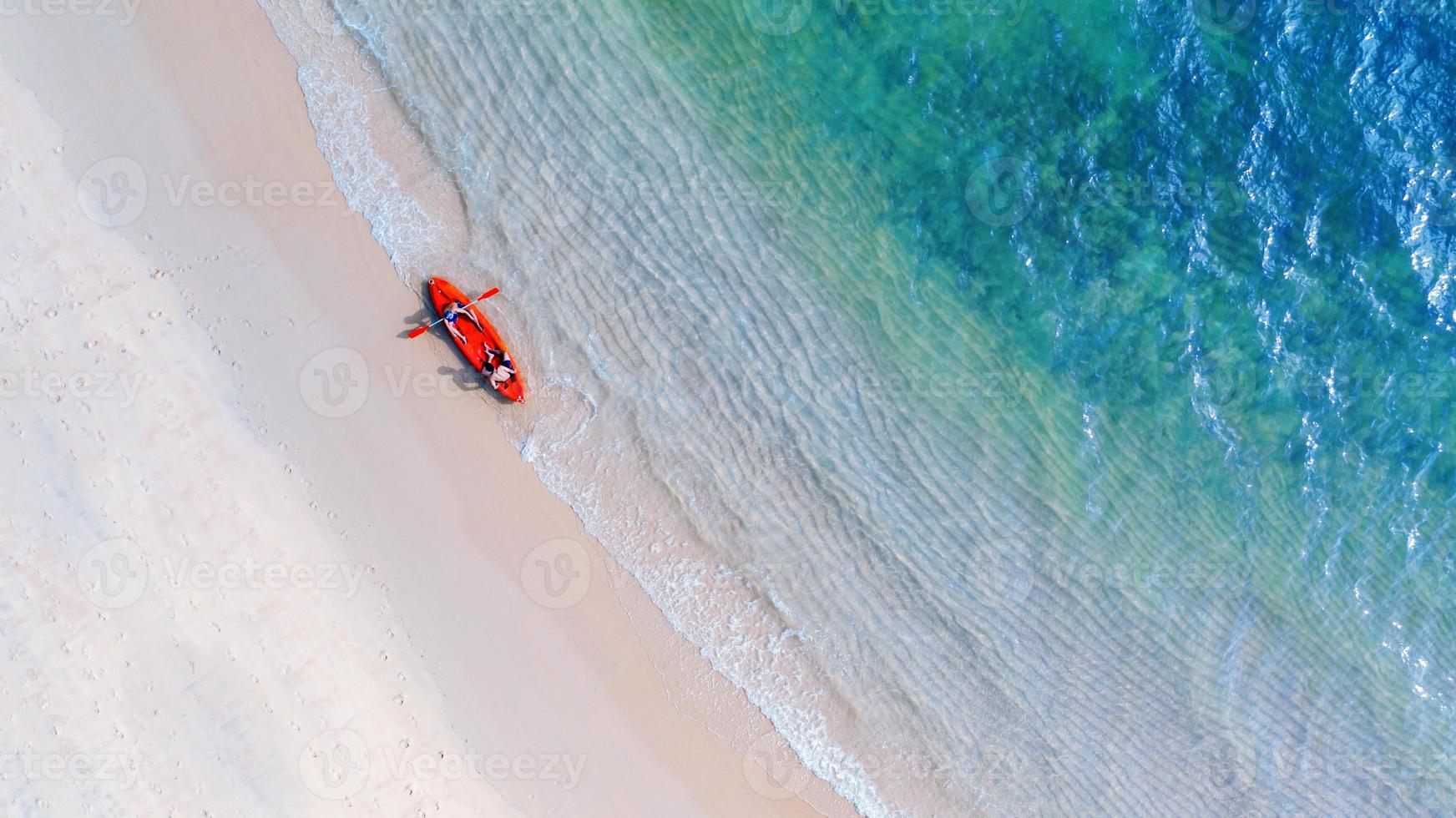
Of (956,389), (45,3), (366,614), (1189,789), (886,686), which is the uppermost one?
(45,3)

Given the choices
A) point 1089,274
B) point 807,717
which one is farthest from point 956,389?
point 807,717

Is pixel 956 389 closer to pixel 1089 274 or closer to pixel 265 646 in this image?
pixel 1089 274

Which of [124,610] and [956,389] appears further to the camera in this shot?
[956,389]

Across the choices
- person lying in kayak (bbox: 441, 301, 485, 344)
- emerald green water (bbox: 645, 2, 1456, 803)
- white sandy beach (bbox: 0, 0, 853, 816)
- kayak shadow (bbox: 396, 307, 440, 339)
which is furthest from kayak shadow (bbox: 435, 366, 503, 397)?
emerald green water (bbox: 645, 2, 1456, 803)

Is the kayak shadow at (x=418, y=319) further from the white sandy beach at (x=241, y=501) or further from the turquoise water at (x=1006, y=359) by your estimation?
the turquoise water at (x=1006, y=359)

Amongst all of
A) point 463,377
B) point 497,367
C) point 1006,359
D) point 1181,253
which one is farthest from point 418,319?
point 1181,253

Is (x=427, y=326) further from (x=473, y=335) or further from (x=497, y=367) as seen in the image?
(x=497, y=367)

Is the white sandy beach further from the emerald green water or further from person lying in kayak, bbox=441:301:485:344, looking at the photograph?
the emerald green water
